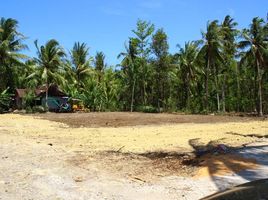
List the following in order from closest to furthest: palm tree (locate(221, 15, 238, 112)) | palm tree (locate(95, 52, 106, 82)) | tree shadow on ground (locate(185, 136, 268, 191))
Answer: tree shadow on ground (locate(185, 136, 268, 191))
palm tree (locate(221, 15, 238, 112))
palm tree (locate(95, 52, 106, 82))

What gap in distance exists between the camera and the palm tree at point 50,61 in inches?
1992

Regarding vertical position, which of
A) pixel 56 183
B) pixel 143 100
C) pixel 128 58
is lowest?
pixel 56 183

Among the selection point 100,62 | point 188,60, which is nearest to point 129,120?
point 188,60

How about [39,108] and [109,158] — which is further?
[39,108]

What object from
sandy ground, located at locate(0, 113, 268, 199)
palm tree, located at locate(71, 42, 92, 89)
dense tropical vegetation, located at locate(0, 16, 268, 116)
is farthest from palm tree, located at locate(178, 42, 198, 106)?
sandy ground, located at locate(0, 113, 268, 199)

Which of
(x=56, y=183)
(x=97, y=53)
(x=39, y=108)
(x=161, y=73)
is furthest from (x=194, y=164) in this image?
(x=97, y=53)

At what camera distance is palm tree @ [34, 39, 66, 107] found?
50.6 metres

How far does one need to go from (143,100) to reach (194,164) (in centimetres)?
4939

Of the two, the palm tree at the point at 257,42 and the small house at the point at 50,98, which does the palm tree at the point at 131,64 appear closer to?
the small house at the point at 50,98

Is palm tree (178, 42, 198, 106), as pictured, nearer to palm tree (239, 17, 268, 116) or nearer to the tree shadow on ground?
palm tree (239, 17, 268, 116)

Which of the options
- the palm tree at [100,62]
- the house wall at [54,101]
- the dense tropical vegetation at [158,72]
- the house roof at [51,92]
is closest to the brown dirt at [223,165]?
the dense tropical vegetation at [158,72]

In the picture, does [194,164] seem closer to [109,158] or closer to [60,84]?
[109,158]

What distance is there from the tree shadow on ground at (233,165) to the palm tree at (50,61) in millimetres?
39969

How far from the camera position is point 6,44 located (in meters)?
48.8
